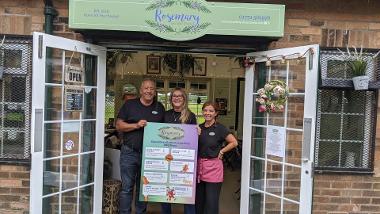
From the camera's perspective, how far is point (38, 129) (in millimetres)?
3605

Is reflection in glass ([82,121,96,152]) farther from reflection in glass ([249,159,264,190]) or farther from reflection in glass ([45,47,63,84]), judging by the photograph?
reflection in glass ([249,159,264,190])

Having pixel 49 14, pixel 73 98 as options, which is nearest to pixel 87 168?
pixel 73 98

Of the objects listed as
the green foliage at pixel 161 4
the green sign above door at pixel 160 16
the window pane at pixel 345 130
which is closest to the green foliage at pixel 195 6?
the green sign above door at pixel 160 16

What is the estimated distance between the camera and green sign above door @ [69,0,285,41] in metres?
4.09

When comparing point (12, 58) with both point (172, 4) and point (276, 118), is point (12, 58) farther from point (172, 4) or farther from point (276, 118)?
point (276, 118)

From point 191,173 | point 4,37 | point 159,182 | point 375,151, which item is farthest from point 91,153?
point 375,151

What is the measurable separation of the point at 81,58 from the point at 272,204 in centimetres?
243

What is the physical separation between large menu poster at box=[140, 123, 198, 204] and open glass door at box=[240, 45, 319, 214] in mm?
633

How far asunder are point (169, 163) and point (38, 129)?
57.8 inches

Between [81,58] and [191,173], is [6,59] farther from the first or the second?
[191,173]

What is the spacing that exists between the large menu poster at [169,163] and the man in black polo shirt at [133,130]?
126mm

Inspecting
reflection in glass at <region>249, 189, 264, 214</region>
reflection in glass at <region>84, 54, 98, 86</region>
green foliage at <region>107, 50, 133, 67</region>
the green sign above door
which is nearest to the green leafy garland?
the green sign above door

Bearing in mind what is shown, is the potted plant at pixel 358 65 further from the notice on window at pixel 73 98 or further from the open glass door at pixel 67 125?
the notice on window at pixel 73 98

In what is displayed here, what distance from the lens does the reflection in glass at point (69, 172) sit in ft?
13.7
